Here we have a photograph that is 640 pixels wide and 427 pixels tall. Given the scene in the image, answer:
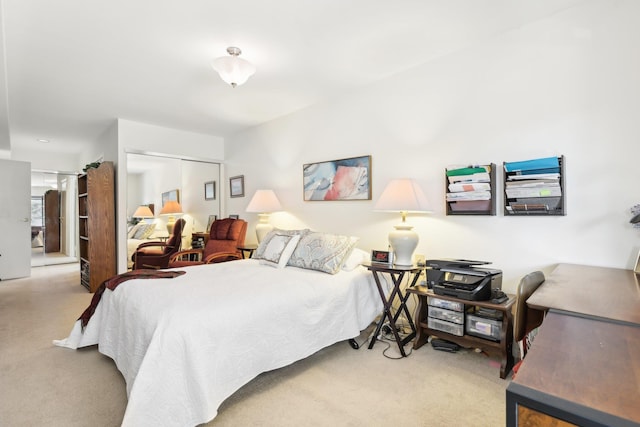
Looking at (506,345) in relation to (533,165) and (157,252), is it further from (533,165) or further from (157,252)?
(157,252)

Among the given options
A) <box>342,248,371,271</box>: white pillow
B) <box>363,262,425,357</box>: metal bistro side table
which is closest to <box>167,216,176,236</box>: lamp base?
<box>342,248,371,271</box>: white pillow

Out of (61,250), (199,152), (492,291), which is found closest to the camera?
(492,291)

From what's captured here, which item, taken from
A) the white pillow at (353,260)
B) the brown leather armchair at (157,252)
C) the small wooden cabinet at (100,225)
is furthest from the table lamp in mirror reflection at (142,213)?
the white pillow at (353,260)

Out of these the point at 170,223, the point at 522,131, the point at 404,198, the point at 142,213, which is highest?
the point at 522,131

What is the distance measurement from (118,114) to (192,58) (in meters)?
2.16

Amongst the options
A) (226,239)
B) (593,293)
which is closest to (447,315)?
(593,293)

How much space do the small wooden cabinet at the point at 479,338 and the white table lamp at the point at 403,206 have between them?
302 millimetres

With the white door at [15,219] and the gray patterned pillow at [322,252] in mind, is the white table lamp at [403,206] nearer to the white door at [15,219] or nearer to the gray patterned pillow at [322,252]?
the gray patterned pillow at [322,252]

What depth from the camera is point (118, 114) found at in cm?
428

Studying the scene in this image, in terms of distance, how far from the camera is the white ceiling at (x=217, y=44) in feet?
7.13

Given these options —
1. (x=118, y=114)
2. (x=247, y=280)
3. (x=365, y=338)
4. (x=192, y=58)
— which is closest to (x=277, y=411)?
(x=247, y=280)

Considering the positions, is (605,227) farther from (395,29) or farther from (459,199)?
(395,29)

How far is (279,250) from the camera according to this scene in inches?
123

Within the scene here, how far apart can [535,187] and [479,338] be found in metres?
1.16
